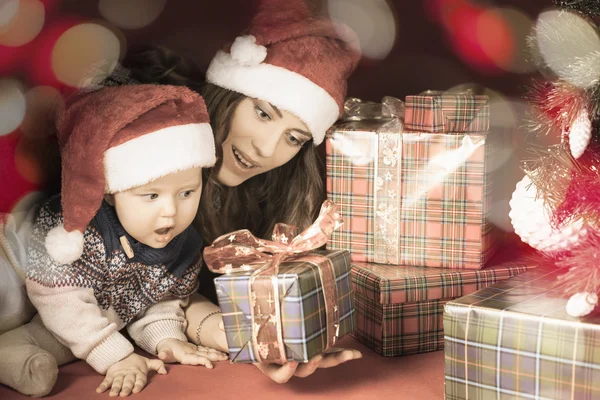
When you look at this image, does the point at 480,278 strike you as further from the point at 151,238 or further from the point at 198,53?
the point at 198,53

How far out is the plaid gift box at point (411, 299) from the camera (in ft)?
4.64

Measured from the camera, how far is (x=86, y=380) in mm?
1347

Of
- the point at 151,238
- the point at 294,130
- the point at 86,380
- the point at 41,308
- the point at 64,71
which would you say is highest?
the point at 64,71

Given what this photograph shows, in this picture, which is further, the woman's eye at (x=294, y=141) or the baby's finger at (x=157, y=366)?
the woman's eye at (x=294, y=141)

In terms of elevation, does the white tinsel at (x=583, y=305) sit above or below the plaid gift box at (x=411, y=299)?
above

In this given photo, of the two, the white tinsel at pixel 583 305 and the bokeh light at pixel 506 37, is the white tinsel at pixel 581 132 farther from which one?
the bokeh light at pixel 506 37

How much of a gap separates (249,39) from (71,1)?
0.41 m

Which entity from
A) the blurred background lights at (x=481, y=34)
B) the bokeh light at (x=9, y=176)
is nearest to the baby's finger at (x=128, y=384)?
the bokeh light at (x=9, y=176)

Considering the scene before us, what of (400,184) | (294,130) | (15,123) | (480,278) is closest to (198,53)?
(294,130)

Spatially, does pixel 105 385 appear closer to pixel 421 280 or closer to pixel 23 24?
pixel 421 280

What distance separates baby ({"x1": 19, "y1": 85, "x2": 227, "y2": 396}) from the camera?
129 centimetres

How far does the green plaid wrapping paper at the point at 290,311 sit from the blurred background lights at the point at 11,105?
58 centimetres

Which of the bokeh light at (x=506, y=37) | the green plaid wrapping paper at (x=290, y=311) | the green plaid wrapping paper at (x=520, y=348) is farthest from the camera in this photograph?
the bokeh light at (x=506, y=37)

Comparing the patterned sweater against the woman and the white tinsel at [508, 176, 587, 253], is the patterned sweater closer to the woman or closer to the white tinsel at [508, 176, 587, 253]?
the woman
